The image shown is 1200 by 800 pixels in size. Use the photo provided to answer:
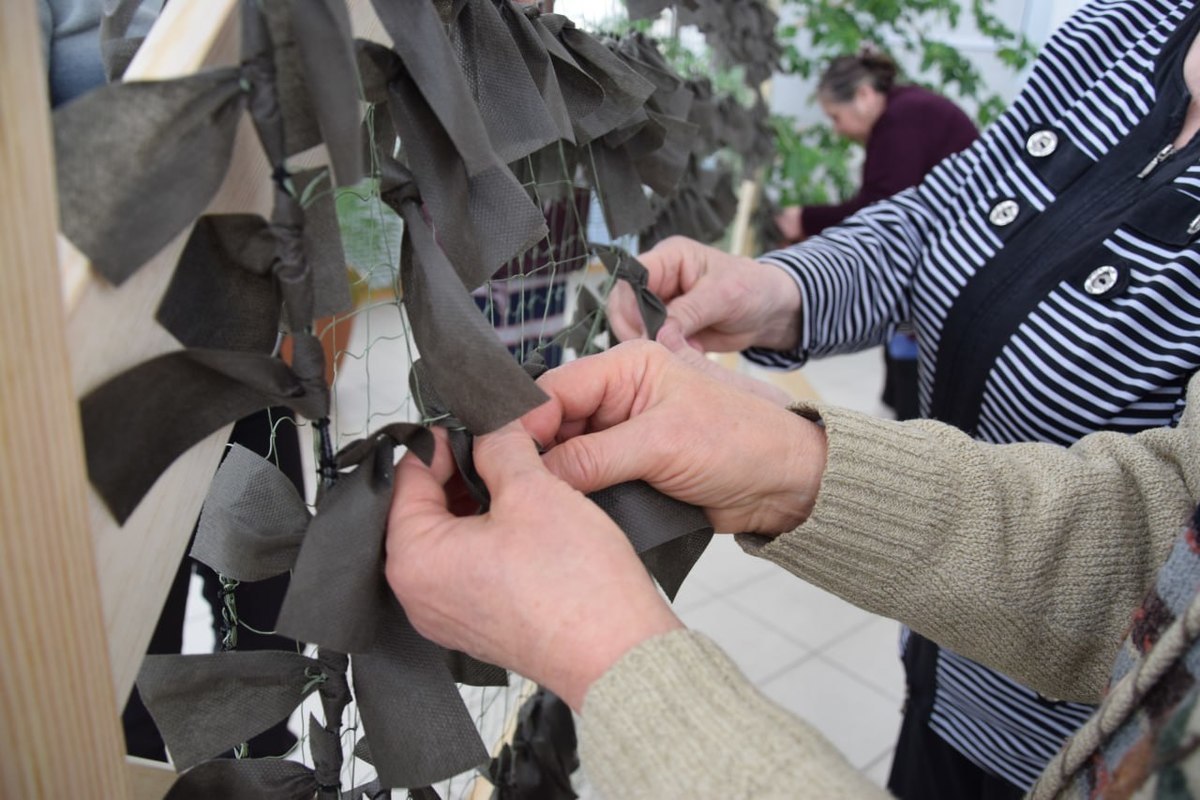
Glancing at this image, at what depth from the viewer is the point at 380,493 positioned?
0.44 metres

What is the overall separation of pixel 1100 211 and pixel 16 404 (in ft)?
2.64

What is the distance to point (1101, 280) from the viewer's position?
73 centimetres

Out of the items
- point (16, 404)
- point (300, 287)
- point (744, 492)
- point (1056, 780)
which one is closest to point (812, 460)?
point (744, 492)

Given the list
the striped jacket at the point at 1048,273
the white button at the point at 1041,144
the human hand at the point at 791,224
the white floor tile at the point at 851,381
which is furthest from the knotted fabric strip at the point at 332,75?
the white floor tile at the point at 851,381

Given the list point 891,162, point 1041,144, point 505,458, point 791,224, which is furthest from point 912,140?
point 505,458

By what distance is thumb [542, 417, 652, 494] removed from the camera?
0.51m

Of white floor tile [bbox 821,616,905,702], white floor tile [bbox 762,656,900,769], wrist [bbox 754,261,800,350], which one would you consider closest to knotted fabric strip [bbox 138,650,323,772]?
wrist [bbox 754,261,800,350]

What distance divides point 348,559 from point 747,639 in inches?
73.4

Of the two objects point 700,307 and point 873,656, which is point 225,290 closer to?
point 700,307

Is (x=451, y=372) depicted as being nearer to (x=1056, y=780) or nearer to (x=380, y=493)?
(x=380, y=493)

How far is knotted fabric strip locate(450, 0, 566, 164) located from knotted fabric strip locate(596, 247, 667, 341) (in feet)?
0.81

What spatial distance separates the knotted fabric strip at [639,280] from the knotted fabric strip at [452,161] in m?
0.27

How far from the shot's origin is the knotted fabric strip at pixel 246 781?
488 millimetres

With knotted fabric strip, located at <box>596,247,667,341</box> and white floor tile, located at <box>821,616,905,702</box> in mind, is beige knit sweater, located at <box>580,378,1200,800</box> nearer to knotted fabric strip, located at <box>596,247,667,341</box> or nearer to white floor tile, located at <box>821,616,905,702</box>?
knotted fabric strip, located at <box>596,247,667,341</box>
